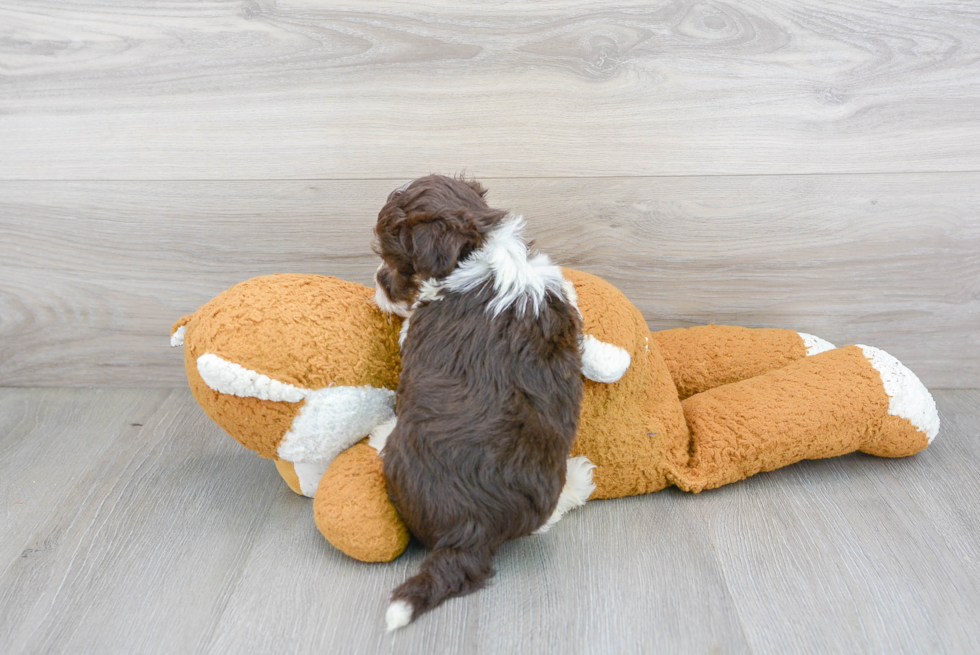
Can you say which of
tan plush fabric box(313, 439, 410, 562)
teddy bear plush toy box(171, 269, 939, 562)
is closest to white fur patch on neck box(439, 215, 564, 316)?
teddy bear plush toy box(171, 269, 939, 562)

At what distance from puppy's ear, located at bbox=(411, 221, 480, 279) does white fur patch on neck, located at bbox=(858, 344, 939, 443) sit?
608 millimetres

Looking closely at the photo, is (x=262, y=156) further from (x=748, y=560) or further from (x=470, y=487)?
(x=748, y=560)

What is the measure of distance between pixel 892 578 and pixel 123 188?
1.21 meters

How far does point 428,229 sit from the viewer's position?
751 millimetres

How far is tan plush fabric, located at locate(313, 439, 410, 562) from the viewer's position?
0.78m

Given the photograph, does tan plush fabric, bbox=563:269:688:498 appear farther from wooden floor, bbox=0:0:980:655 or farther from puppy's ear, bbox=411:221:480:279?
puppy's ear, bbox=411:221:480:279

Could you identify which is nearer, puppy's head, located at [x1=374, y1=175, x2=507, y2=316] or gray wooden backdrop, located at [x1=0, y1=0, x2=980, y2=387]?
puppy's head, located at [x1=374, y1=175, x2=507, y2=316]

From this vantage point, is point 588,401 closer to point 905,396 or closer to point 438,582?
point 438,582

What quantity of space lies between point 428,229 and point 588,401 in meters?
0.30

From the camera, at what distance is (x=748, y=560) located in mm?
811

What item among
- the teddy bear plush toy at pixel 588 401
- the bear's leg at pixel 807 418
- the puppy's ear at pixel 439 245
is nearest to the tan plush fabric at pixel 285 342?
the teddy bear plush toy at pixel 588 401

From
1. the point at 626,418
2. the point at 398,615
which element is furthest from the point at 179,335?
the point at 626,418

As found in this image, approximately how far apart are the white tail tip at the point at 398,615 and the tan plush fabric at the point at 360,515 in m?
0.09

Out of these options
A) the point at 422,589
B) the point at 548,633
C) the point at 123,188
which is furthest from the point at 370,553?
the point at 123,188
